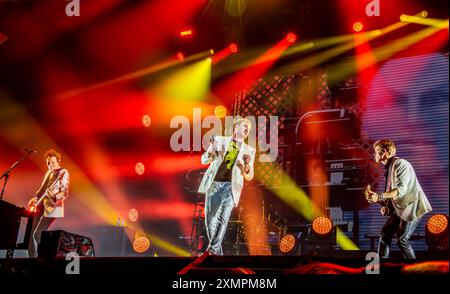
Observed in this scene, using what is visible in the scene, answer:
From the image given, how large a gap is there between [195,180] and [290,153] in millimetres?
2197

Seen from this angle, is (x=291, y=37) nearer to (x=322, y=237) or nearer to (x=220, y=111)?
(x=220, y=111)

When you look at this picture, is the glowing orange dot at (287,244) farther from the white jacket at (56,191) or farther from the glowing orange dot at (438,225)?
the white jacket at (56,191)

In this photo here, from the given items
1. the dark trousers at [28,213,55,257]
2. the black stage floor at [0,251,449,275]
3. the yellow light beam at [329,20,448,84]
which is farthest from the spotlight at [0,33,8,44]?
the yellow light beam at [329,20,448,84]

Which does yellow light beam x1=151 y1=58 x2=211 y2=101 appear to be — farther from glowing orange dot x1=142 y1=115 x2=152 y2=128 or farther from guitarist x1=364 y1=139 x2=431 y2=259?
guitarist x1=364 y1=139 x2=431 y2=259

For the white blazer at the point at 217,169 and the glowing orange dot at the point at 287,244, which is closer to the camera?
the white blazer at the point at 217,169

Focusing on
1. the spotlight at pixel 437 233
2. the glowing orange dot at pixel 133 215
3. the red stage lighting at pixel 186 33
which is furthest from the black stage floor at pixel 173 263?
the red stage lighting at pixel 186 33

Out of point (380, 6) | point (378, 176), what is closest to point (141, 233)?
point (378, 176)

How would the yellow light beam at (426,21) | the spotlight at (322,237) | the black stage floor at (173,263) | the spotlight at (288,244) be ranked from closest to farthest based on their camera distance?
the black stage floor at (173,263) → the spotlight at (322,237) → the spotlight at (288,244) → the yellow light beam at (426,21)

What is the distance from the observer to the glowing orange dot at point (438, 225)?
683 centimetres

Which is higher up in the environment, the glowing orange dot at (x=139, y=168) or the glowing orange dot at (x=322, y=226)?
the glowing orange dot at (x=139, y=168)

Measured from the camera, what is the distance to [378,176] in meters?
9.25

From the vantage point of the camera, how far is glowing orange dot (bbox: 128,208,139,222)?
389 inches

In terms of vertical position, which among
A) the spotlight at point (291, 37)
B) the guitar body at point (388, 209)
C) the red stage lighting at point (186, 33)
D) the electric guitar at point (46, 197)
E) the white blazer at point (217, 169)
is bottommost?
the guitar body at point (388, 209)

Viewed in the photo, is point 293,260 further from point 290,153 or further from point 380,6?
point 380,6
